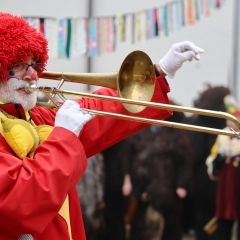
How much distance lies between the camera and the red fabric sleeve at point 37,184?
2611mm

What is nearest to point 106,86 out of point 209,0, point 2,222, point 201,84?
point 2,222

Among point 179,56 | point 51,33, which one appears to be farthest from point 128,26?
point 179,56

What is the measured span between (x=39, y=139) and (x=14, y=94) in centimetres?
23

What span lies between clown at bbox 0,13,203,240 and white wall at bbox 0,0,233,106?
4.03 metres

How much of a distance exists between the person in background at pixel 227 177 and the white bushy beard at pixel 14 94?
3048 millimetres

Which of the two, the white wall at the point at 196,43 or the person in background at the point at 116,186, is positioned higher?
the white wall at the point at 196,43

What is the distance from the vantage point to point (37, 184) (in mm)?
2633

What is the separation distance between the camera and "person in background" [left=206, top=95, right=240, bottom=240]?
5750 millimetres

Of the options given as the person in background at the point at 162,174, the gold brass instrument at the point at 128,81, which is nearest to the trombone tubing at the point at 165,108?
the gold brass instrument at the point at 128,81

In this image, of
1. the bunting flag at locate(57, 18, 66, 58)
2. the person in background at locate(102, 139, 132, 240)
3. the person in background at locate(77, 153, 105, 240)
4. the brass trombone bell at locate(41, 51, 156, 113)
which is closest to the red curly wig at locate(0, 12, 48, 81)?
the brass trombone bell at locate(41, 51, 156, 113)

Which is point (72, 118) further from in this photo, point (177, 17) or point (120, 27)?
point (120, 27)

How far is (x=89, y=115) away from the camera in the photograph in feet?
9.38

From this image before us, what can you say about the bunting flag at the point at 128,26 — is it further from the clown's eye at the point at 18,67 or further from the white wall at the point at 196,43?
the clown's eye at the point at 18,67

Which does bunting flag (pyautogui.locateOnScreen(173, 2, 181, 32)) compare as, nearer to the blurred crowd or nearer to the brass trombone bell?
the blurred crowd
